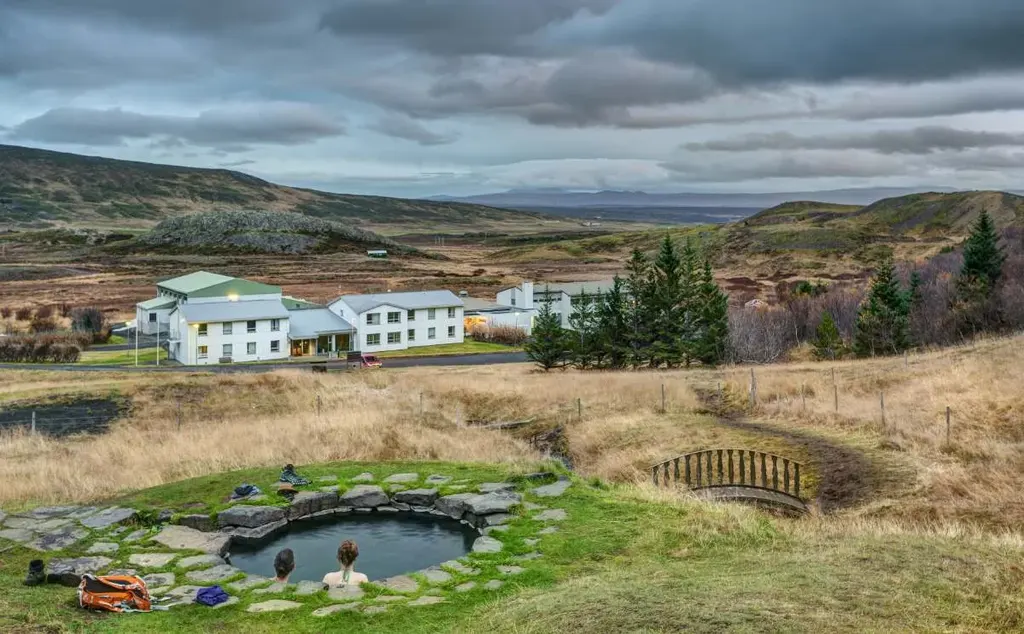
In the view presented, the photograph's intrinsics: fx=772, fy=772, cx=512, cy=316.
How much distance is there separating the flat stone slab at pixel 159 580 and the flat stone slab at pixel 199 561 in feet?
1.39

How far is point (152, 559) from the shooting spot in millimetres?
11984

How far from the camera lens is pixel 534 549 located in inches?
486

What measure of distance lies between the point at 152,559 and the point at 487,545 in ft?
17.1

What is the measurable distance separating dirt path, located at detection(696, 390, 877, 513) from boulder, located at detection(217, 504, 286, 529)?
1144 cm

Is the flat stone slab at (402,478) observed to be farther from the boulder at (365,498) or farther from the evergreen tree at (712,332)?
the evergreen tree at (712,332)

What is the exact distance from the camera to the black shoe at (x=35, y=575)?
34.8 feet

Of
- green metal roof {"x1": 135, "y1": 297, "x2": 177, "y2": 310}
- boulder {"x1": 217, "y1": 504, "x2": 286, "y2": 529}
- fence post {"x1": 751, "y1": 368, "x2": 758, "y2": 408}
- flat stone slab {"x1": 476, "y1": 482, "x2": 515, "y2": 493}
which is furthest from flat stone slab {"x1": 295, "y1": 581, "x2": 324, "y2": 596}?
green metal roof {"x1": 135, "y1": 297, "x2": 177, "y2": 310}

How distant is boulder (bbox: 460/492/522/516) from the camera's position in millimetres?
14625

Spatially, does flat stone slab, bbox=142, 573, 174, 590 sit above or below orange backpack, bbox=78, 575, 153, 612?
below

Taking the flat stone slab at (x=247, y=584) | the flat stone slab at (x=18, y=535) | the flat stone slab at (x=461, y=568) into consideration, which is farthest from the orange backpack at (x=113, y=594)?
the flat stone slab at (x=461, y=568)

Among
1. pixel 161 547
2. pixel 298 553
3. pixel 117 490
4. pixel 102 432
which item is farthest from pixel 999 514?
pixel 102 432

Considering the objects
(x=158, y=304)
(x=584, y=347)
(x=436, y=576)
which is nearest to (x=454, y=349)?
(x=584, y=347)

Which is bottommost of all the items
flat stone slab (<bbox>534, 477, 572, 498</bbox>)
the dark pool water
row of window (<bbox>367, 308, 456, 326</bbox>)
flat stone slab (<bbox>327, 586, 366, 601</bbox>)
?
the dark pool water

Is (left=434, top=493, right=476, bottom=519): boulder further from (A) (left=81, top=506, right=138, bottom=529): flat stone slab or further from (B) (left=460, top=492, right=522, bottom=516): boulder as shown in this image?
(A) (left=81, top=506, right=138, bottom=529): flat stone slab
